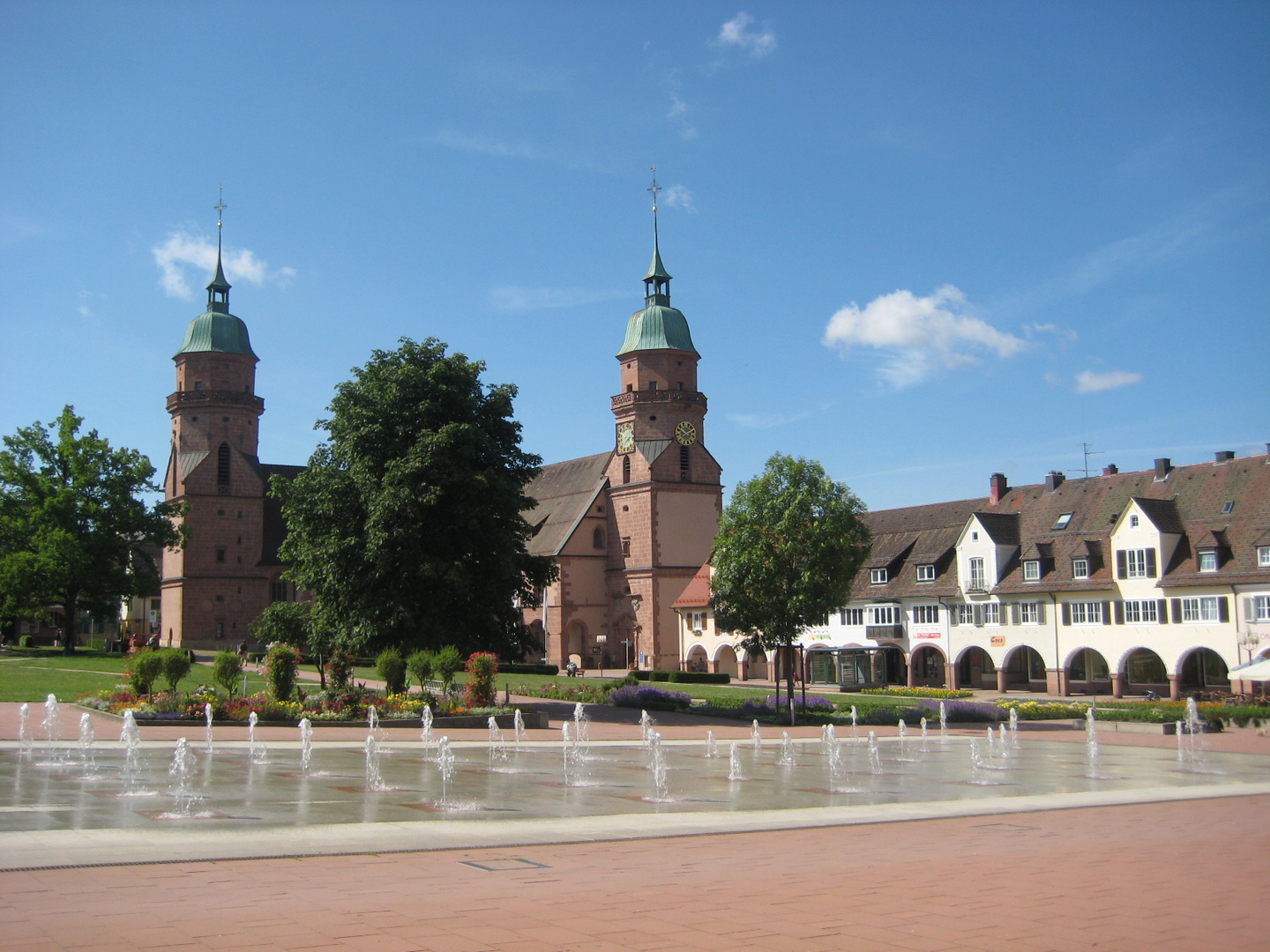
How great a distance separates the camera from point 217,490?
9225 cm

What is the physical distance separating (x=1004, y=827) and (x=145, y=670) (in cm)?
2291

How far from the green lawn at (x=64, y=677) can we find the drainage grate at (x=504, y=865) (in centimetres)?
2611

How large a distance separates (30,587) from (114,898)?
66215mm

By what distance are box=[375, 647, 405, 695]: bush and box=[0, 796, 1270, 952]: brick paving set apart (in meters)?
22.4

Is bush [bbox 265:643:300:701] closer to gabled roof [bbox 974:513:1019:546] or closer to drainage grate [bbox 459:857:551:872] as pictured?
drainage grate [bbox 459:857:551:872]

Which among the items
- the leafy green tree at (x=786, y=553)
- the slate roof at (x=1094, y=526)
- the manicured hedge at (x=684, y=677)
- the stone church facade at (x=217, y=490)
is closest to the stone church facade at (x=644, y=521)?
the manicured hedge at (x=684, y=677)

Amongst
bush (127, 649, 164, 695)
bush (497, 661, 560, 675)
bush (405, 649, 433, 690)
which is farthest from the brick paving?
bush (497, 661, 560, 675)

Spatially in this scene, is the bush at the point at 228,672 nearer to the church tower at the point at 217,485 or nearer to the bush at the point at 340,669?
the bush at the point at 340,669

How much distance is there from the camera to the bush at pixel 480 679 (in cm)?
3284

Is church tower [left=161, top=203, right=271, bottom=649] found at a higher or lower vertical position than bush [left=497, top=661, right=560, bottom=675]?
higher

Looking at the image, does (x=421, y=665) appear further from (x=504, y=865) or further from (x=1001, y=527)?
(x=1001, y=527)

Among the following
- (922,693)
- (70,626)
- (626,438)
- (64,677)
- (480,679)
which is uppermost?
(626,438)

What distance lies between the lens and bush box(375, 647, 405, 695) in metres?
33.8

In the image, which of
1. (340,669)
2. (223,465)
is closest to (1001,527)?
(340,669)
